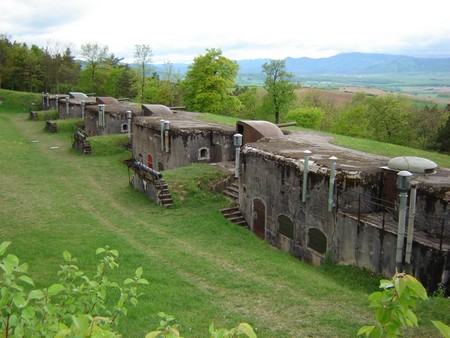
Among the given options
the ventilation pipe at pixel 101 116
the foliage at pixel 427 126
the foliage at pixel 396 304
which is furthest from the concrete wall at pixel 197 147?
the foliage at pixel 427 126

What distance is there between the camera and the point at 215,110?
4891 centimetres

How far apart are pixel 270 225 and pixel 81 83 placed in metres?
62.9

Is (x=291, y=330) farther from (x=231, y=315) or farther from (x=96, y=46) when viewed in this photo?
(x=96, y=46)

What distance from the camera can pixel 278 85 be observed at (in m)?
50.4

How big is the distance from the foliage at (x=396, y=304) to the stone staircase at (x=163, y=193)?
61.3 ft

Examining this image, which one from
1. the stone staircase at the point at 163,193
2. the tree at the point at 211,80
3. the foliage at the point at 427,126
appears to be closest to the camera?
the stone staircase at the point at 163,193

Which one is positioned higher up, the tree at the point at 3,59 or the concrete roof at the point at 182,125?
the tree at the point at 3,59

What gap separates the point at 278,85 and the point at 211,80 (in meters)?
7.58

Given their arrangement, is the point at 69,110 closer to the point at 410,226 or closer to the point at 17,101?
the point at 17,101

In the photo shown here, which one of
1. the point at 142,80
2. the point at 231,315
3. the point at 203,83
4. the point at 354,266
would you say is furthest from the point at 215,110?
the point at 231,315

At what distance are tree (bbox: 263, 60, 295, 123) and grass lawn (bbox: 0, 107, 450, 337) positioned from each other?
1036 inches

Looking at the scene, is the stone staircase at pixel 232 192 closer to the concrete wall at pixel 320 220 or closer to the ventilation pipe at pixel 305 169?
the concrete wall at pixel 320 220

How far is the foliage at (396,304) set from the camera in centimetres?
331

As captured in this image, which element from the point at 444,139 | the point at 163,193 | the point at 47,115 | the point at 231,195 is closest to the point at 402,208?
the point at 231,195
